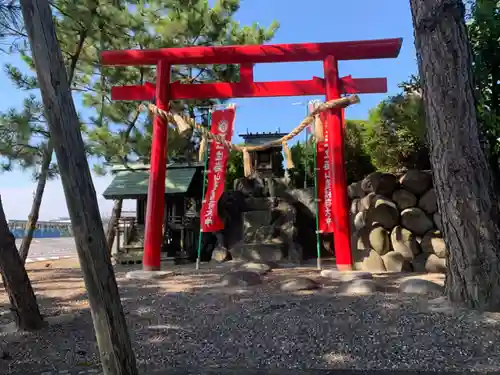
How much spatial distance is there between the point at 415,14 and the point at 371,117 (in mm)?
5851

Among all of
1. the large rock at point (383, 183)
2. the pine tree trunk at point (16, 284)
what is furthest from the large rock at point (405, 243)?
the pine tree trunk at point (16, 284)

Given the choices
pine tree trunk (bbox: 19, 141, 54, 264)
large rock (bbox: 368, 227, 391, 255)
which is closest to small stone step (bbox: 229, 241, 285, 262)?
large rock (bbox: 368, 227, 391, 255)

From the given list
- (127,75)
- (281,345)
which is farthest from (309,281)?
(127,75)

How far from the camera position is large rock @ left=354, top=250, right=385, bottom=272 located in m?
7.93

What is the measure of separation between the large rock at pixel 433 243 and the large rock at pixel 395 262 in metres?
0.41

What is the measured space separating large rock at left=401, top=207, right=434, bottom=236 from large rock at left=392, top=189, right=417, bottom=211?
0.12m

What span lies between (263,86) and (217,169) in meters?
1.73

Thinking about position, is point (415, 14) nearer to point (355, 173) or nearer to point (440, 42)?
point (440, 42)

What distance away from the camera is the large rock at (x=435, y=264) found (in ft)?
23.5

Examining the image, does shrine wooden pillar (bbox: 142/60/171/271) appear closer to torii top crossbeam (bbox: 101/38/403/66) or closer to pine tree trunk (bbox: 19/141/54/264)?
torii top crossbeam (bbox: 101/38/403/66)

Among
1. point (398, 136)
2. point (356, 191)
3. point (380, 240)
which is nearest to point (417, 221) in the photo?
point (380, 240)

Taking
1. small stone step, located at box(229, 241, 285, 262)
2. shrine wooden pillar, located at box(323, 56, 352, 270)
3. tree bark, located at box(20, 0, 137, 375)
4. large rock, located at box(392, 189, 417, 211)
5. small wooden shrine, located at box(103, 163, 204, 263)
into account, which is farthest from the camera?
small wooden shrine, located at box(103, 163, 204, 263)

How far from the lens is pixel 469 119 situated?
407cm

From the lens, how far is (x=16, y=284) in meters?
4.04
